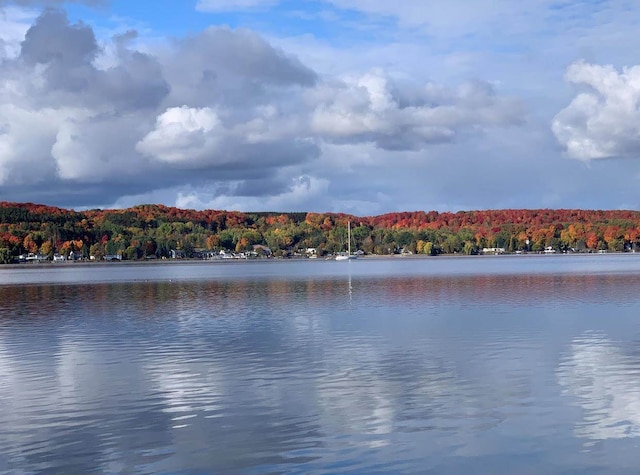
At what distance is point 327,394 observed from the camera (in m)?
17.1

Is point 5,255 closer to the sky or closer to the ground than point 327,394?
closer to the sky

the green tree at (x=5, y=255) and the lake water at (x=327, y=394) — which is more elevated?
the green tree at (x=5, y=255)

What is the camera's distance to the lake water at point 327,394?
41.3ft

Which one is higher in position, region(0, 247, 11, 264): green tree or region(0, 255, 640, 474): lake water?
region(0, 247, 11, 264): green tree

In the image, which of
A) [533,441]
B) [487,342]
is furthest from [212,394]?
[487,342]

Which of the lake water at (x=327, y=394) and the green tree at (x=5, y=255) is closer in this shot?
the lake water at (x=327, y=394)

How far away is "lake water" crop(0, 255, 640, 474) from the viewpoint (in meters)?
A: 12.6

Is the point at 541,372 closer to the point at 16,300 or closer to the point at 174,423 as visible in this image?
the point at 174,423

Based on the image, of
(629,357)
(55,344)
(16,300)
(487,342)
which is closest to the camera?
(629,357)

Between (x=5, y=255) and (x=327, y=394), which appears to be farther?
(x=5, y=255)

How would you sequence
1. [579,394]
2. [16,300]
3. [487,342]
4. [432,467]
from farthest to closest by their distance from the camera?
[16,300]
[487,342]
[579,394]
[432,467]

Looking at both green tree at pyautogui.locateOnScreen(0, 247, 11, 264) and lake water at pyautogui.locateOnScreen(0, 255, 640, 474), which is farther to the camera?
green tree at pyautogui.locateOnScreen(0, 247, 11, 264)

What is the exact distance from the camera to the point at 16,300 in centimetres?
5125

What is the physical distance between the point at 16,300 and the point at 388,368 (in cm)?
3781
